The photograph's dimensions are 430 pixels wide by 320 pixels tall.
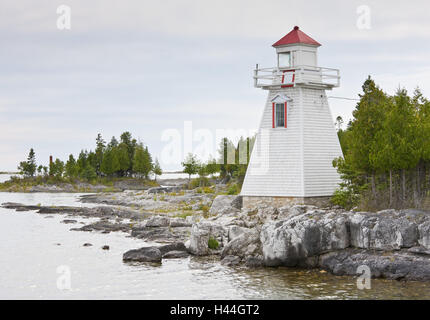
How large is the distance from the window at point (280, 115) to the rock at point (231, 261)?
427 inches

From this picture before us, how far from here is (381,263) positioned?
68.5 ft

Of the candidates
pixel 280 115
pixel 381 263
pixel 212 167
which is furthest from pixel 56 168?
pixel 381 263

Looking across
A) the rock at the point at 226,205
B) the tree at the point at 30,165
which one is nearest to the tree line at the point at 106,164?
the tree at the point at 30,165

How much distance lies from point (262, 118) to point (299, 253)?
41.1ft

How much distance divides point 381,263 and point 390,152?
22.8ft

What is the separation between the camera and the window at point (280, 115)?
32.9 metres

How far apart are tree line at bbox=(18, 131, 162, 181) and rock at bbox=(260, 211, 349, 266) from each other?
82482 millimetres

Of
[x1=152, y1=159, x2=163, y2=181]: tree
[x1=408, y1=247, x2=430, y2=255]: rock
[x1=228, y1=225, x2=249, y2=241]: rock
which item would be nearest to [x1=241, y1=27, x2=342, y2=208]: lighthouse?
[x1=228, y1=225, x2=249, y2=241]: rock

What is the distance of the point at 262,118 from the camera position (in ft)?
110

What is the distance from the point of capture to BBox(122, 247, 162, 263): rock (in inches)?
995

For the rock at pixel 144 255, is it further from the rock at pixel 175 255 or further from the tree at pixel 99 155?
the tree at pixel 99 155

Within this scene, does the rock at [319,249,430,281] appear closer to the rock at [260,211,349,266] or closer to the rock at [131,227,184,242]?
the rock at [260,211,349,266]

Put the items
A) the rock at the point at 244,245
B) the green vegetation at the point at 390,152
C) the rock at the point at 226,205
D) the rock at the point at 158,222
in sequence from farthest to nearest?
the rock at the point at 158,222, the rock at the point at 226,205, the green vegetation at the point at 390,152, the rock at the point at 244,245
